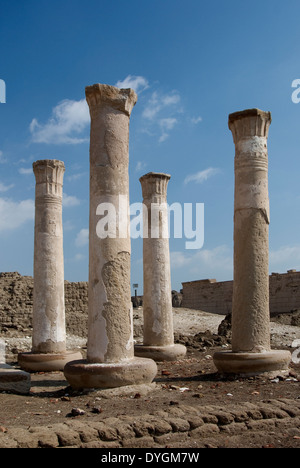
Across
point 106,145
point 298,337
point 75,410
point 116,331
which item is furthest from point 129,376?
point 298,337

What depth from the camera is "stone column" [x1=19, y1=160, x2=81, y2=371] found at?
11.2m

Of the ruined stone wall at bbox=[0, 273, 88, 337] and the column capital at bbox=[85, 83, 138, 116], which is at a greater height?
the column capital at bbox=[85, 83, 138, 116]

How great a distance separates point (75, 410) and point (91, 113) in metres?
4.70

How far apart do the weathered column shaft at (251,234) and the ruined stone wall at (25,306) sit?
35.6 feet

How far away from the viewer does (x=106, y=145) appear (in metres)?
8.13

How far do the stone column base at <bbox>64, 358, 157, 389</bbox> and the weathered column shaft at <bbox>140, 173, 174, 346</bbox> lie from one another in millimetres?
4959

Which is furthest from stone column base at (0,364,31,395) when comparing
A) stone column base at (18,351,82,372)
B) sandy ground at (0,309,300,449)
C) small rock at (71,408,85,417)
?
stone column base at (18,351,82,372)

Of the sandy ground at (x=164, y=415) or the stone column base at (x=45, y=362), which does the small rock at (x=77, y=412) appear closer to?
the sandy ground at (x=164, y=415)

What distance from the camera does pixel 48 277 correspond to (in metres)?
11.5

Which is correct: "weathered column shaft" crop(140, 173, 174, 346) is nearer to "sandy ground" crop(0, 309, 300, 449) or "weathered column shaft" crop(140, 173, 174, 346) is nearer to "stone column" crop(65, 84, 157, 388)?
"sandy ground" crop(0, 309, 300, 449)

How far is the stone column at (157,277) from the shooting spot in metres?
12.5

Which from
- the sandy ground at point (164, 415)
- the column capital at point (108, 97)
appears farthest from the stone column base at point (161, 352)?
the column capital at point (108, 97)
